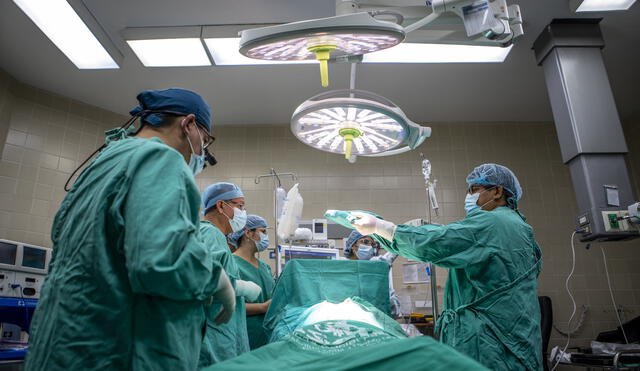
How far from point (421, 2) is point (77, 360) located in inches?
69.2

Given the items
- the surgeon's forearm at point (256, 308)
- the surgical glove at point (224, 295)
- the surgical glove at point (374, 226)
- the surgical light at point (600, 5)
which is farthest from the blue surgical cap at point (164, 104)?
the surgical light at point (600, 5)

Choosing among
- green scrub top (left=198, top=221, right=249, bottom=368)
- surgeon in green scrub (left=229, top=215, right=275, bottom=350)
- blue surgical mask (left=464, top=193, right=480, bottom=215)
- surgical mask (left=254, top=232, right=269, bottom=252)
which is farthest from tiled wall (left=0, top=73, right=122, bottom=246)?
blue surgical mask (left=464, top=193, right=480, bottom=215)

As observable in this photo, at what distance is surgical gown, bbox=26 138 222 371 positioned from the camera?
97cm

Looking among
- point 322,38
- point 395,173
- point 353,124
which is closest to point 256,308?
point 353,124

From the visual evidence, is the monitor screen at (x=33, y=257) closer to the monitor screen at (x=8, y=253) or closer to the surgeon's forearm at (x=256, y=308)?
the monitor screen at (x=8, y=253)

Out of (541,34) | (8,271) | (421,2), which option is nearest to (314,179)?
(541,34)

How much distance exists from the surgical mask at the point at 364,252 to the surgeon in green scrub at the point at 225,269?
1419 millimetres

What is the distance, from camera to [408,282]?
4.62m

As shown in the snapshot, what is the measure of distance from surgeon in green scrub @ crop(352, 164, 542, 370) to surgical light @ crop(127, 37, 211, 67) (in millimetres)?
2651

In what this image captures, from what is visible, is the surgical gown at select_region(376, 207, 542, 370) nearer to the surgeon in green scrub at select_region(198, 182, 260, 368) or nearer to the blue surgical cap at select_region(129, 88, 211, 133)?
the surgeon in green scrub at select_region(198, 182, 260, 368)

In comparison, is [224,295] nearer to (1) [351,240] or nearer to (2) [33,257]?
(1) [351,240]

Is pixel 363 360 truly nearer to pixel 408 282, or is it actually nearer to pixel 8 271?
pixel 8 271

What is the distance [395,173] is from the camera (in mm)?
5398

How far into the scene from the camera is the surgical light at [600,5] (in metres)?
3.47
